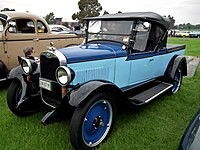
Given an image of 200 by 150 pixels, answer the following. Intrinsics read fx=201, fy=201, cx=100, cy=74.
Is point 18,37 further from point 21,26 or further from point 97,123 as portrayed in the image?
point 97,123

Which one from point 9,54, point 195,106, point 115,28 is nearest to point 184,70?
point 195,106

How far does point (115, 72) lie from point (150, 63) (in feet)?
3.80

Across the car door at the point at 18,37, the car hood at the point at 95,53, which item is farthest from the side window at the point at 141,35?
the car door at the point at 18,37

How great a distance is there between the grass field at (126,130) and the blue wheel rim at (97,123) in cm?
15

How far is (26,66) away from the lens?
3.49 metres

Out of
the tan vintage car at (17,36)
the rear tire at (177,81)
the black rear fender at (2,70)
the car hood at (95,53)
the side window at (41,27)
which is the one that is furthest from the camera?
the side window at (41,27)

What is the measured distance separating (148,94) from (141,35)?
1222 millimetres

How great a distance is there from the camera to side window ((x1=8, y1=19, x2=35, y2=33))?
5857 mm

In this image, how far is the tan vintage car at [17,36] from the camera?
5.62 meters

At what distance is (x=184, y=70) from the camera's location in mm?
5594

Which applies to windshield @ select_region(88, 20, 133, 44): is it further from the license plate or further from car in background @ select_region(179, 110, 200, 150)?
car in background @ select_region(179, 110, 200, 150)

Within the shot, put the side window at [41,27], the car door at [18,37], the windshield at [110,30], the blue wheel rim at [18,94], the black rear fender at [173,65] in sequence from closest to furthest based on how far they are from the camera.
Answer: the blue wheel rim at [18,94], the windshield at [110,30], the black rear fender at [173,65], the car door at [18,37], the side window at [41,27]

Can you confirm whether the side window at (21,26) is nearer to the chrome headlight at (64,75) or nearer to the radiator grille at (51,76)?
the radiator grille at (51,76)

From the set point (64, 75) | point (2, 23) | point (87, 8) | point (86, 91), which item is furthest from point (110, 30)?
point (87, 8)
